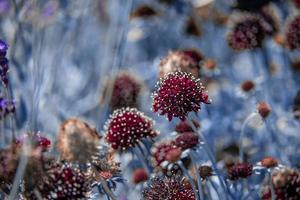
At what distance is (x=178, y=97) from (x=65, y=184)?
443 millimetres

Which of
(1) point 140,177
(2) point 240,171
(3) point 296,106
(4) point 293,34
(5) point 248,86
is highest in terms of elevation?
(4) point 293,34

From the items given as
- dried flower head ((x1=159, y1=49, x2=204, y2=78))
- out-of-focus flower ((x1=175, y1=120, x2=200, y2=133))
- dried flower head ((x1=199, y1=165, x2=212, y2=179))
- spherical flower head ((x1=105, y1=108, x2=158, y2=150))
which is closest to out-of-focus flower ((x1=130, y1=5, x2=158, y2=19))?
dried flower head ((x1=159, y1=49, x2=204, y2=78))

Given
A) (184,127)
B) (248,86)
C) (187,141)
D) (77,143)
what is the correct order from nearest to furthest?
(77,143), (187,141), (184,127), (248,86)

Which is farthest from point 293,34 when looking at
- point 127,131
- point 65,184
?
point 65,184

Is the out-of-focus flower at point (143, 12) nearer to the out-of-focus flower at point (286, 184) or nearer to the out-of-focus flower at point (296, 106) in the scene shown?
the out-of-focus flower at point (296, 106)

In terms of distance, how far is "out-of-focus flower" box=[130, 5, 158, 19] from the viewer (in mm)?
4484

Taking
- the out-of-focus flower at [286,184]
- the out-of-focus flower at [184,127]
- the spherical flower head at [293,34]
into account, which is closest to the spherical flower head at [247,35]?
the spherical flower head at [293,34]

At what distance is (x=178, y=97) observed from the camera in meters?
2.00

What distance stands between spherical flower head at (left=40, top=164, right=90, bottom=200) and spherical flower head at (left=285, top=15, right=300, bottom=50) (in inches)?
66.3

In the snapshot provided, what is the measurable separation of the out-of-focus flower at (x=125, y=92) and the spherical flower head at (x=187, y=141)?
2.61 ft

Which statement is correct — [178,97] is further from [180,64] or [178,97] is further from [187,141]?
[180,64]

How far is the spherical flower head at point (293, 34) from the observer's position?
3.18 metres

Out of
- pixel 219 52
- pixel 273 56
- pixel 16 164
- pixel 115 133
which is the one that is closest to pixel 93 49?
pixel 219 52

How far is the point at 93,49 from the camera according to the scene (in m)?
4.82
